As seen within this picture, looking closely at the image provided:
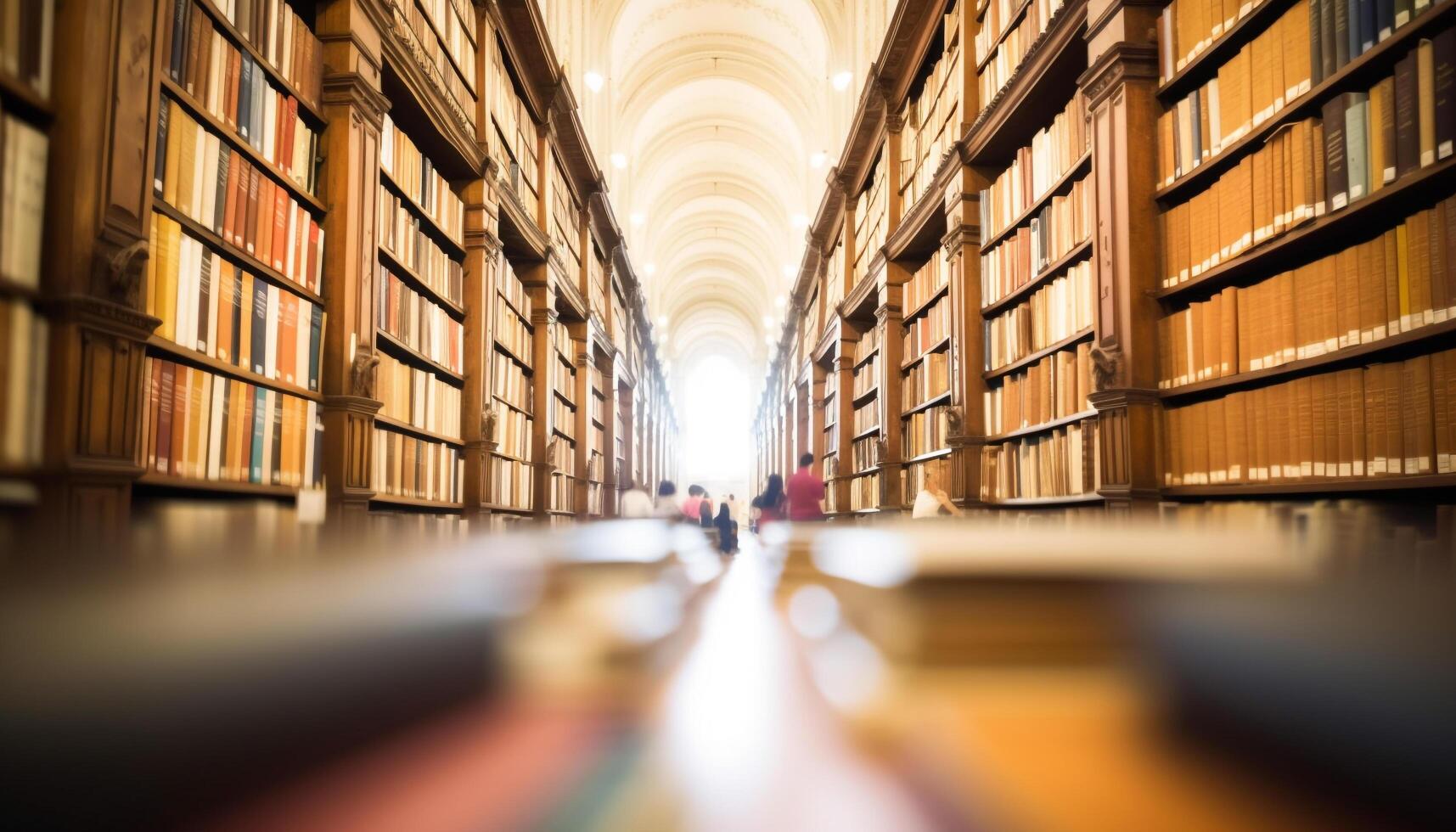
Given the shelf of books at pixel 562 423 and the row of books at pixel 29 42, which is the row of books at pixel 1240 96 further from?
the shelf of books at pixel 562 423

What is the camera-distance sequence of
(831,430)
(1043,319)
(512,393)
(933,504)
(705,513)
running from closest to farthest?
(1043,319)
(933,504)
(512,393)
(705,513)
(831,430)

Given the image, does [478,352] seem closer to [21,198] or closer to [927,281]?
[21,198]

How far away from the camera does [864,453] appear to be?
29.1ft

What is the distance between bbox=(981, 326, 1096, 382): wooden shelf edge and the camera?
13.1 ft

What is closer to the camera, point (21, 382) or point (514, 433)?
point (21, 382)

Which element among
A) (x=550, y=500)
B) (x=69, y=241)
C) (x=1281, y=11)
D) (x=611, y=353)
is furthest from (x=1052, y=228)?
(x=611, y=353)

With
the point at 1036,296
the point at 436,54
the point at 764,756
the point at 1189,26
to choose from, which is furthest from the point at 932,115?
the point at 764,756

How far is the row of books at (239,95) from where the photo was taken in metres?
2.58

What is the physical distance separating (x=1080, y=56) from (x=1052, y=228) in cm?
83

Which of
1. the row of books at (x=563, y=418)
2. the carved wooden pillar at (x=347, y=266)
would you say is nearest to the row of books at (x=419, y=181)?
the carved wooden pillar at (x=347, y=266)

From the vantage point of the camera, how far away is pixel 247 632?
49 cm

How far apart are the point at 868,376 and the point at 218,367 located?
7.10 m

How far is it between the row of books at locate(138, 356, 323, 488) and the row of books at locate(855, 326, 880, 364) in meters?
5.70

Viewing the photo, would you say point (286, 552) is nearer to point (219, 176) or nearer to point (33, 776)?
point (33, 776)
